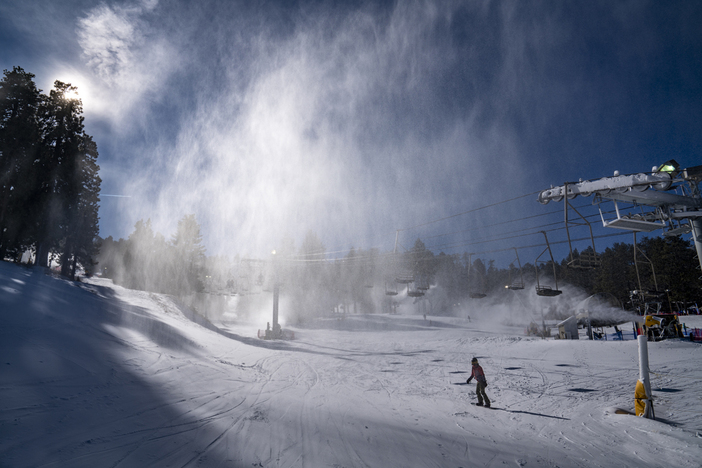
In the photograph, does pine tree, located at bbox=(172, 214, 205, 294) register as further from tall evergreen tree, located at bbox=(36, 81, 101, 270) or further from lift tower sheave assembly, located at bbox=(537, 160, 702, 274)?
lift tower sheave assembly, located at bbox=(537, 160, 702, 274)

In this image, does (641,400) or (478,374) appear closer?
(641,400)

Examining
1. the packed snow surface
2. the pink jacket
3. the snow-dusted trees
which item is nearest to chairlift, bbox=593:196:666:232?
the packed snow surface

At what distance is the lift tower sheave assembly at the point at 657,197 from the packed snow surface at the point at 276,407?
6682 mm

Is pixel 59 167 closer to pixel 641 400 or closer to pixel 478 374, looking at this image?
pixel 478 374

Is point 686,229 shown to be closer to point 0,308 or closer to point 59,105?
point 0,308

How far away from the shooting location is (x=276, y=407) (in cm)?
1004

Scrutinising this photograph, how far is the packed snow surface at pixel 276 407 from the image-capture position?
641 cm

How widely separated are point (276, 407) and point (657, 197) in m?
18.1

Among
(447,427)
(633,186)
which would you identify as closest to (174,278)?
(447,427)

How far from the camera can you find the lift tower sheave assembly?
520 inches

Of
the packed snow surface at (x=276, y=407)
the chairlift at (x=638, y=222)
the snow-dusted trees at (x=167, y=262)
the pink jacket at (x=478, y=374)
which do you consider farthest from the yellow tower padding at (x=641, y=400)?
the snow-dusted trees at (x=167, y=262)

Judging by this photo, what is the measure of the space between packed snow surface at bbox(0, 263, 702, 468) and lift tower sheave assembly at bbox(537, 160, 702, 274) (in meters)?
6.68

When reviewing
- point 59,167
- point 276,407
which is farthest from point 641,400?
point 59,167

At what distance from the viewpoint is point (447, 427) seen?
9.09 m
